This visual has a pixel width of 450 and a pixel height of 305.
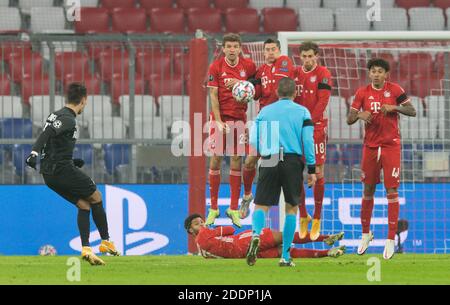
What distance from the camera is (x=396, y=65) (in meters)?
20.1

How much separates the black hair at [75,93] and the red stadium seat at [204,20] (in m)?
10.5

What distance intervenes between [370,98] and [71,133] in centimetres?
380

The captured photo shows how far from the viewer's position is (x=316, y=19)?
24359 millimetres

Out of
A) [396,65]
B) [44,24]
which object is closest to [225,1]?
[44,24]

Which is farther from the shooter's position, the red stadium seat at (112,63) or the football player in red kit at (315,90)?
the red stadium seat at (112,63)

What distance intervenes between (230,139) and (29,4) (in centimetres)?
944

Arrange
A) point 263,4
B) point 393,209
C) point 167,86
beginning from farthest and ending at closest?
point 263,4 → point 167,86 → point 393,209

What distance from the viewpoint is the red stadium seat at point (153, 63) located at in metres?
19.3

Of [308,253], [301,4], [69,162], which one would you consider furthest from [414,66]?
[69,162]

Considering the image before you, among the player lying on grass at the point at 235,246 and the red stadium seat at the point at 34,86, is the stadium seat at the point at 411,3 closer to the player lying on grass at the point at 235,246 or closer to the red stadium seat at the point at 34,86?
the red stadium seat at the point at 34,86

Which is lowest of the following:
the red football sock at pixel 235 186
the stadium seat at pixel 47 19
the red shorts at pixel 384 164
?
the red football sock at pixel 235 186

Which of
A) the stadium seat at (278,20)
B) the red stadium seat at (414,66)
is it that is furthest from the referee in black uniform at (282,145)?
the stadium seat at (278,20)

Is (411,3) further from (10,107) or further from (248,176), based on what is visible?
(248,176)

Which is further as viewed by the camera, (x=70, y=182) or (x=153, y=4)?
(x=153, y=4)
